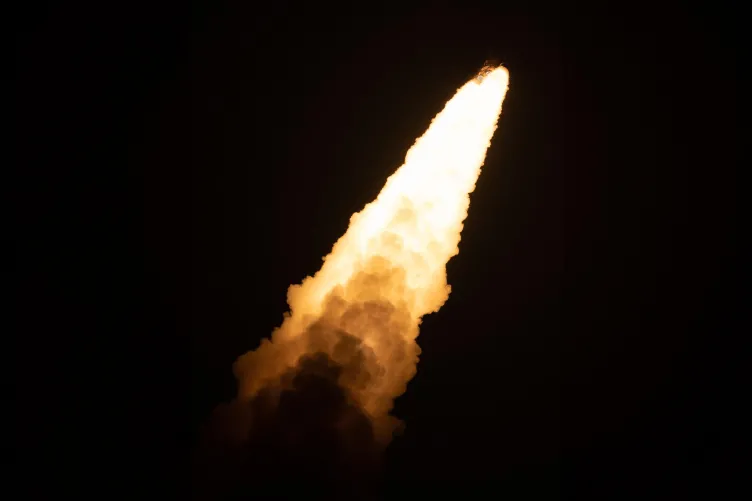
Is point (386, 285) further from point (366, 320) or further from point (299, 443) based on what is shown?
point (299, 443)

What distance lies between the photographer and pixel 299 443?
600 centimetres

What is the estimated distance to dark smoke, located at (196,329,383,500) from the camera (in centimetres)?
595

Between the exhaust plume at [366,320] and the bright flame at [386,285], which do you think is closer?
the exhaust plume at [366,320]

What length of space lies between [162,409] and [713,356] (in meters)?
12.7

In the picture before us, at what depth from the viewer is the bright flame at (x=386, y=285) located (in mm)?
6559

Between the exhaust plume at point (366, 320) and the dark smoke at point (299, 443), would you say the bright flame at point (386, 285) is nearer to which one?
the exhaust plume at point (366, 320)

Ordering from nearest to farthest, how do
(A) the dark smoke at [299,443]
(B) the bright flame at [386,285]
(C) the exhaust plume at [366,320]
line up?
(A) the dark smoke at [299,443], (C) the exhaust plume at [366,320], (B) the bright flame at [386,285]

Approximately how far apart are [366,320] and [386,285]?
57cm

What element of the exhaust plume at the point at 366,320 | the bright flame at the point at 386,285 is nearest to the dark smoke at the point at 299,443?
the exhaust plume at the point at 366,320

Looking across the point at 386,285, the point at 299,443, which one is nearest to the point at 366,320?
the point at 386,285

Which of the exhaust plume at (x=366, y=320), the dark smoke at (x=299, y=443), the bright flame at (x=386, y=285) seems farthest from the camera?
the bright flame at (x=386, y=285)

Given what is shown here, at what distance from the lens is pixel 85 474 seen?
7977mm

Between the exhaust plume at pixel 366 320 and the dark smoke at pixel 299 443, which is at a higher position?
the exhaust plume at pixel 366 320

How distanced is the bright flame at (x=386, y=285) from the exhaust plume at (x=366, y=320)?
0.02 m
